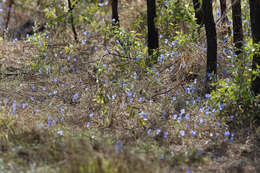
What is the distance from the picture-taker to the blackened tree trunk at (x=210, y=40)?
529cm

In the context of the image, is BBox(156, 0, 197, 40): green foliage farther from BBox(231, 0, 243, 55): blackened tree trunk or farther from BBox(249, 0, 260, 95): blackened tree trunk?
BBox(249, 0, 260, 95): blackened tree trunk

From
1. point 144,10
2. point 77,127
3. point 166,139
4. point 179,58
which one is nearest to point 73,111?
point 77,127

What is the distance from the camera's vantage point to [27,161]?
3.69 m

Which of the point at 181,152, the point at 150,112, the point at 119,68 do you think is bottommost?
the point at 181,152

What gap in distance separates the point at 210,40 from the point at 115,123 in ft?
5.47

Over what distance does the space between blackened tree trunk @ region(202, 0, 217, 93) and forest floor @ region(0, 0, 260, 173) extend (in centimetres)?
22

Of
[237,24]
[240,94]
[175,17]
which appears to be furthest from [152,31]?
[240,94]

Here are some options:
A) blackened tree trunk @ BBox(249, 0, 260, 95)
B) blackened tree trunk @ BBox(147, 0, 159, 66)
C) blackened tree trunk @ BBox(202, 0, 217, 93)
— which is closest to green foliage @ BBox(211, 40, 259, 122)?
blackened tree trunk @ BBox(249, 0, 260, 95)

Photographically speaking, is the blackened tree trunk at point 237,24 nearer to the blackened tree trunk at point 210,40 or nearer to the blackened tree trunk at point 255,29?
the blackened tree trunk at point 210,40

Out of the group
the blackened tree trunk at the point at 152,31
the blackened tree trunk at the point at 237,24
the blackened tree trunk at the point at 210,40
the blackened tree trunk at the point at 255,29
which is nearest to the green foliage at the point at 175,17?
the blackened tree trunk at the point at 152,31

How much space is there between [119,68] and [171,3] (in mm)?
1446

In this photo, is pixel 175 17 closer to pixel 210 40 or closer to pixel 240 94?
pixel 210 40

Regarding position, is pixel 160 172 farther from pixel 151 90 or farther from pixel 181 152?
pixel 151 90

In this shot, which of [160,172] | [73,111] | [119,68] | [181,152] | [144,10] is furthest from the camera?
[144,10]
